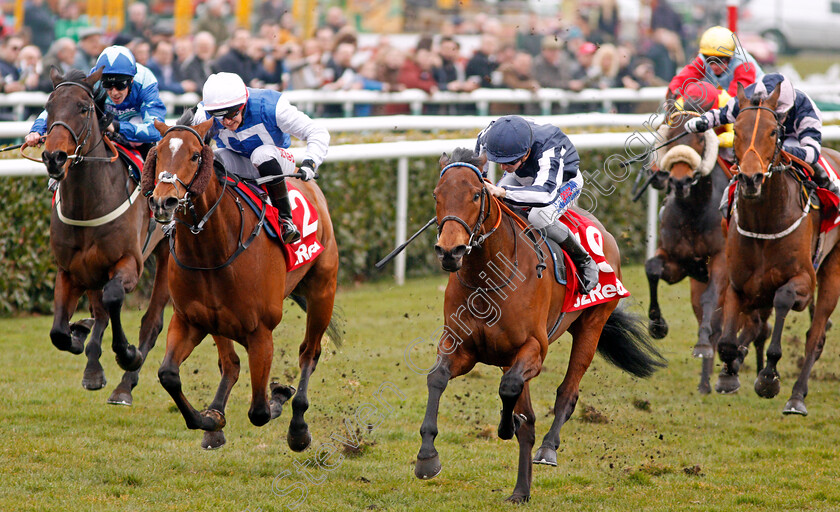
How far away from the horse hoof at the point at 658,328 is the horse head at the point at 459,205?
3.35 metres

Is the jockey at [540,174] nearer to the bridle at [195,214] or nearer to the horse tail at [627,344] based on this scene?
the horse tail at [627,344]

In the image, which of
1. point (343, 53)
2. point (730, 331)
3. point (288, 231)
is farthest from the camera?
point (343, 53)

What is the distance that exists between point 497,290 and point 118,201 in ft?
7.76

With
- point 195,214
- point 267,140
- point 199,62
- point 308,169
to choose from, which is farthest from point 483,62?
point 195,214

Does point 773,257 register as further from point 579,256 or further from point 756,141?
point 579,256

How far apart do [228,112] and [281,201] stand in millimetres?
506

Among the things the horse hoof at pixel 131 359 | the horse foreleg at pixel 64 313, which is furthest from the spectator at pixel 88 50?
the horse hoof at pixel 131 359

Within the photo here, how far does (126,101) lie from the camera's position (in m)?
6.26

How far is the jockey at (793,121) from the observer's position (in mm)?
6188

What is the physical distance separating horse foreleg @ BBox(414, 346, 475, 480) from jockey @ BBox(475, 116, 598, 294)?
2.38ft

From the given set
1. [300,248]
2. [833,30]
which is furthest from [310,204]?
[833,30]

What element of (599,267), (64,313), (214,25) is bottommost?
(64,313)

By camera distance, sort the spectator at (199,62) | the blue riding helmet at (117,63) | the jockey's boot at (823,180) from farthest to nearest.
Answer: the spectator at (199,62), the jockey's boot at (823,180), the blue riding helmet at (117,63)

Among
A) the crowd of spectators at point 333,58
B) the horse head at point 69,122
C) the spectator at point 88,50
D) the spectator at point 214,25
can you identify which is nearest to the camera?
the horse head at point 69,122
